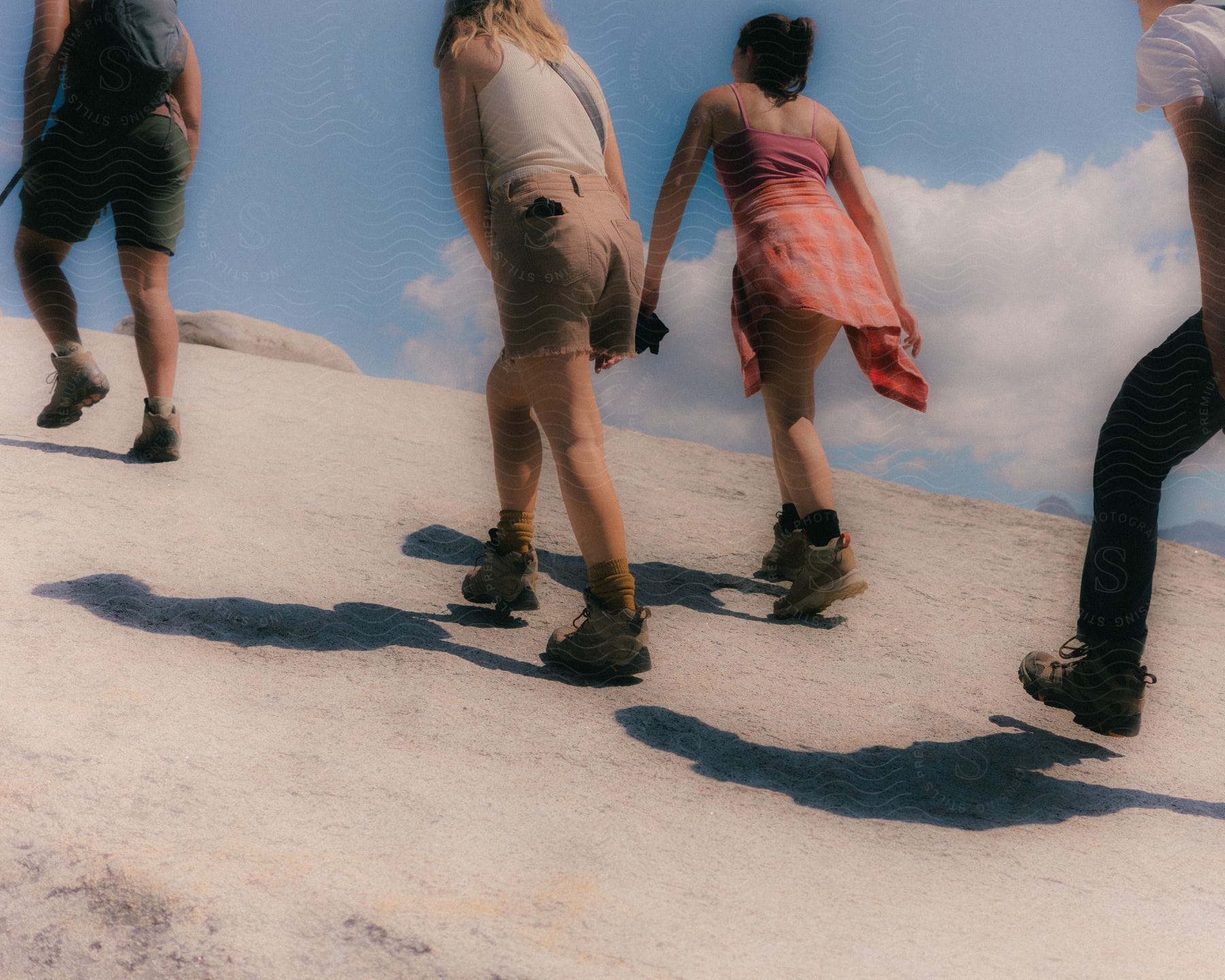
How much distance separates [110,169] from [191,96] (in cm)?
34

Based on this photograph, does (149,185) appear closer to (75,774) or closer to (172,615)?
(172,615)

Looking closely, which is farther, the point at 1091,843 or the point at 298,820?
the point at 1091,843

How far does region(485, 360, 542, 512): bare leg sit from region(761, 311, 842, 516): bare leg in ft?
2.14

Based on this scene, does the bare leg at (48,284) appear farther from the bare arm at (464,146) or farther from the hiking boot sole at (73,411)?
the bare arm at (464,146)

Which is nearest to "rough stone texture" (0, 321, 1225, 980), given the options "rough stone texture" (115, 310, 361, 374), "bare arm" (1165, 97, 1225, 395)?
"bare arm" (1165, 97, 1225, 395)

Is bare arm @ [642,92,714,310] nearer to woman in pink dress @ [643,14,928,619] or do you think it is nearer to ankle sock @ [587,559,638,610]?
woman in pink dress @ [643,14,928,619]

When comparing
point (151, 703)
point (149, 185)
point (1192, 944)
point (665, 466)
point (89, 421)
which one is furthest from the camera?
point (665, 466)

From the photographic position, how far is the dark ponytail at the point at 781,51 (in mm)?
2707

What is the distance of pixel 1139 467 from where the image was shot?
6.85 feet

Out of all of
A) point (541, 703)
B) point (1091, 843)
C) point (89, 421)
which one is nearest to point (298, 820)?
point (541, 703)

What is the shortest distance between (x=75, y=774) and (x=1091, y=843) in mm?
1732

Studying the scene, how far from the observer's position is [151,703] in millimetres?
1980

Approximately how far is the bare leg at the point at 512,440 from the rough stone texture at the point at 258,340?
2984 millimetres

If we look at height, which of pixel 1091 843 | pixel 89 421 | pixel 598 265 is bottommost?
pixel 1091 843
